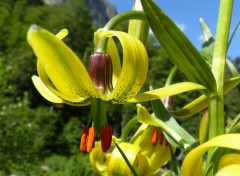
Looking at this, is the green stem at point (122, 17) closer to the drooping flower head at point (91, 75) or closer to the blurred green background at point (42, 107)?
the drooping flower head at point (91, 75)

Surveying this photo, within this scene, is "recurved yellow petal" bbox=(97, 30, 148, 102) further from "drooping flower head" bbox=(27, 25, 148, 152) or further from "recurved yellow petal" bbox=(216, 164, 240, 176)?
"recurved yellow petal" bbox=(216, 164, 240, 176)

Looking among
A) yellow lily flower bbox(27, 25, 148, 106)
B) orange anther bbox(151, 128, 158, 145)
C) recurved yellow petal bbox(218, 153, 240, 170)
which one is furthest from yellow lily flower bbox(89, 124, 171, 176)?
recurved yellow petal bbox(218, 153, 240, 170)

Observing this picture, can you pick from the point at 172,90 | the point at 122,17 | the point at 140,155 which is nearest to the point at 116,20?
the point at 122,17

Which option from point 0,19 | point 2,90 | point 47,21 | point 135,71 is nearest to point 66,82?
point 135,71

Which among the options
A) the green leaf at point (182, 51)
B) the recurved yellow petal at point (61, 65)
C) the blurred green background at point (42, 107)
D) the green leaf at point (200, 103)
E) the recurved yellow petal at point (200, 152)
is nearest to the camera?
the recurved yellow petal at point (200, 152)

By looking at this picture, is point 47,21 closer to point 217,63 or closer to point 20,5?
point 20,5

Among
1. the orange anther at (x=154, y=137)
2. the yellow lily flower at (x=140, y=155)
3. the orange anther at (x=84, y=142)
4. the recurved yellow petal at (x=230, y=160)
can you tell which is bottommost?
the yellow lily flower at (x=140, y=155)

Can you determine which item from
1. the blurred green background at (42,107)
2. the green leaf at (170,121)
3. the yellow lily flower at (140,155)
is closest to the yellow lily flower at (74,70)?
the green leaf at (170,121)
